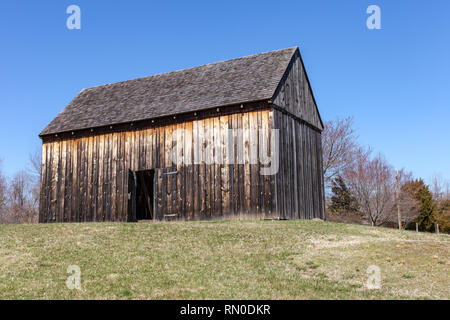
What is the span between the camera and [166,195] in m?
22.5

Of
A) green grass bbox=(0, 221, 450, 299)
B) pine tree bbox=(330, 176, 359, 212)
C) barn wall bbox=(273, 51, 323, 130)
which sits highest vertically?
barn wall bbox=(273, 51, 323, 130)

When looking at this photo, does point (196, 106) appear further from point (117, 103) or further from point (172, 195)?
point (117, 103)

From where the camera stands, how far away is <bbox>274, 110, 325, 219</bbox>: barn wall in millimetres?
21047

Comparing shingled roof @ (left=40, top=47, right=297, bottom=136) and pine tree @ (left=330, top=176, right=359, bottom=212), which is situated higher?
shingled roof @ (left=40, top=47, right=297, bottom=136)

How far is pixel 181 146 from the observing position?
2253 cm

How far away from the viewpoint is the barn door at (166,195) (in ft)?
72.9

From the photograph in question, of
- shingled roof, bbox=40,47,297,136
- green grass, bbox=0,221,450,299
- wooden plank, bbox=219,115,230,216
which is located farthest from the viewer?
shingled roof, bbox=40,47,297,136

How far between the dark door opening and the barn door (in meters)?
1.21

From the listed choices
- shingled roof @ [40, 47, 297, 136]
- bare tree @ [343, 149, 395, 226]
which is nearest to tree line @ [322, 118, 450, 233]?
bare tree @ [343, 149, 395, 226]

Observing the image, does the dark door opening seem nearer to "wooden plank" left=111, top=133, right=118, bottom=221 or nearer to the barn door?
"wooden plank" left=111, top=133, right=118, bottom=221

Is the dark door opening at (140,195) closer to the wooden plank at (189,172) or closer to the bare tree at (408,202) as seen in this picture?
the wooden plank at (189,172)

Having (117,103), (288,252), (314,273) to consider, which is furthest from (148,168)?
(314,273)

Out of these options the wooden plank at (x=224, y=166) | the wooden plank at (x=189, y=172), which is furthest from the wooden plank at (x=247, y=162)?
the wooden plank at (x=189, y=172)

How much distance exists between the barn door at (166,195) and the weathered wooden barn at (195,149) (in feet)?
0.17
